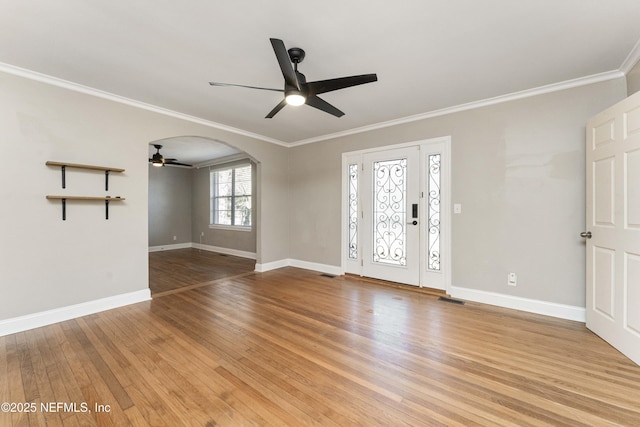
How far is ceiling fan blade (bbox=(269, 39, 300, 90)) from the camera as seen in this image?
1.79m

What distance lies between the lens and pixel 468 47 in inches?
88.7

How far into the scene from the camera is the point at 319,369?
198 cm

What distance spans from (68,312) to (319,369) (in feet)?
9.73

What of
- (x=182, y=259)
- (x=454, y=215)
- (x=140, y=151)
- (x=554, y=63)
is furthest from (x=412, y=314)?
(x=182, y=259)

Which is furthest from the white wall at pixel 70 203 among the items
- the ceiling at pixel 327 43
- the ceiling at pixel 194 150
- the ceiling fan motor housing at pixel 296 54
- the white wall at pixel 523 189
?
the white wall at pixel 523 189

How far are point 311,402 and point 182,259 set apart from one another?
5.72 metres

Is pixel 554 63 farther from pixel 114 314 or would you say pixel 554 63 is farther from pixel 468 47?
pixel 114 314

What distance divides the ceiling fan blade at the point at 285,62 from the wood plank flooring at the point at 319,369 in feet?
7.49

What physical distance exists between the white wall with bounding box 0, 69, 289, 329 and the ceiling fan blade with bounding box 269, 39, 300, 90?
255 cm

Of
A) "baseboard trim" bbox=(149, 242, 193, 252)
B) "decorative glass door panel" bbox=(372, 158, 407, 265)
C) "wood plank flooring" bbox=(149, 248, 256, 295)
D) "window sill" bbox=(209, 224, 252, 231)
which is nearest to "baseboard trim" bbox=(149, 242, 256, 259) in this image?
"baseboard trim" bbox=(149, 242, 193, 252)

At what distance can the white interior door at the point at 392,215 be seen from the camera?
3955 mm

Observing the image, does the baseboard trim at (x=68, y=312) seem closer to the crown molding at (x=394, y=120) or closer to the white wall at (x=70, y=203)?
the white wall at (x=70, y=203)

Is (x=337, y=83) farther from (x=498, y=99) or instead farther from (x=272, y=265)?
(x=272, y=265)

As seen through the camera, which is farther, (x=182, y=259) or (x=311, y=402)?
(x=182, y=259)
